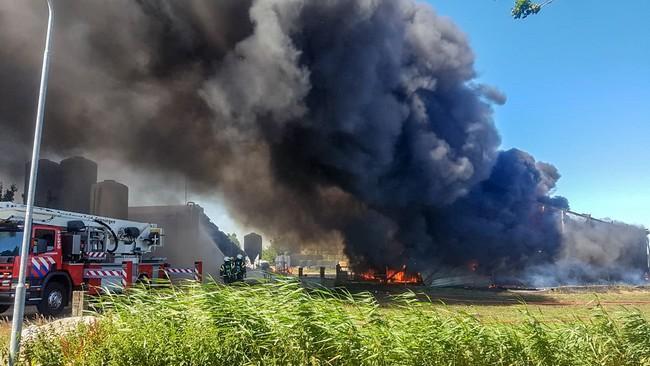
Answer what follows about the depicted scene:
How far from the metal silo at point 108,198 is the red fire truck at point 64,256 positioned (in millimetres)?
5348

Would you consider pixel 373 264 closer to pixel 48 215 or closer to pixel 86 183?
pixel 86 183

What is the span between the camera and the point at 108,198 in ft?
70.4

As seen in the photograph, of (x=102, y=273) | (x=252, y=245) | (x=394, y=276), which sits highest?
(x=252, y=245)

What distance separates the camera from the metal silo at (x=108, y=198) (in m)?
21.2

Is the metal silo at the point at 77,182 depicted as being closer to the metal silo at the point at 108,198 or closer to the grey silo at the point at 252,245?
the metal silo at the point at 108,198

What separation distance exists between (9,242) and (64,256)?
1596mm

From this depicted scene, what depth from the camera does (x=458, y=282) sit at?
87.5 feet

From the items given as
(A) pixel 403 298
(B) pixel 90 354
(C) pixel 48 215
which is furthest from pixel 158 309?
(C) pixel 48 215

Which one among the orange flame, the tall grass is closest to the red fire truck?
the tall grass

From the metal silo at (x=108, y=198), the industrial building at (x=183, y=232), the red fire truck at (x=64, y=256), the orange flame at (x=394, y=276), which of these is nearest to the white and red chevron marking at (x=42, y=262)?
the red fire truck at (x=64, y=256)

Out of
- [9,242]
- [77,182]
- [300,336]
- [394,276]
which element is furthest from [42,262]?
[394,276]

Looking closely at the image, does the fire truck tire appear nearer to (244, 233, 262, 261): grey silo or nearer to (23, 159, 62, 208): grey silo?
(23, 159, 62, 208): grey silo

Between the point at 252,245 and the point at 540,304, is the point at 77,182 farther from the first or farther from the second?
the point at 540,304

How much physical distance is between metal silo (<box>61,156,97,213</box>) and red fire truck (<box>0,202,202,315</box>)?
17.3ft
